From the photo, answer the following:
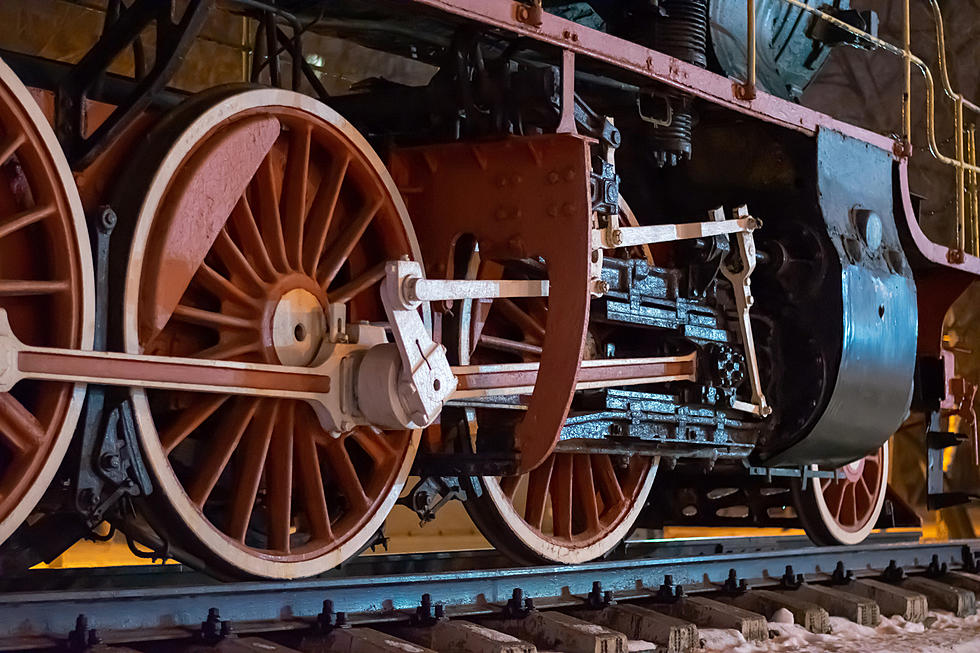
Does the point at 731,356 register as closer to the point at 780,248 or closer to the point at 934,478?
the point at 780,248

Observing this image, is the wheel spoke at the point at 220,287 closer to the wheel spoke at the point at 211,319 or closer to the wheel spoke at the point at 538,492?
the wheel spoke at the point at 211,319

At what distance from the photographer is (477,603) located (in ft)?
12.7

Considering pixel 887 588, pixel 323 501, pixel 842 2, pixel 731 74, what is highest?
pixel 842 2

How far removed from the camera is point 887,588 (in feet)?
17.0

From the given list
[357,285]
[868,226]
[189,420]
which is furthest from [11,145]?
[868,226]

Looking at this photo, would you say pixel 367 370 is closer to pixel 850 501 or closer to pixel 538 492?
pixel 538 492

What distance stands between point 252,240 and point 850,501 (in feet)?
12.9

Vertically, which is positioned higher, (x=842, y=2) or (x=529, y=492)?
(x=842, y=2)

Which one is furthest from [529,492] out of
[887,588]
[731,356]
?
[887,588]

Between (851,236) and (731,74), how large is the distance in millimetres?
797

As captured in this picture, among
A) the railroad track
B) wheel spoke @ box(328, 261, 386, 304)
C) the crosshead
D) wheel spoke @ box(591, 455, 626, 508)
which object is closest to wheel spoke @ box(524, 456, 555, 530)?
wheel spoke @ box(591, 455, 626, 508)

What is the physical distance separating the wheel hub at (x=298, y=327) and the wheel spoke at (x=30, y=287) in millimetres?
644

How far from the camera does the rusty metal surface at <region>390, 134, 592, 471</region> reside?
3582 mm

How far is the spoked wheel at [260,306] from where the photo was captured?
307 centimetres
